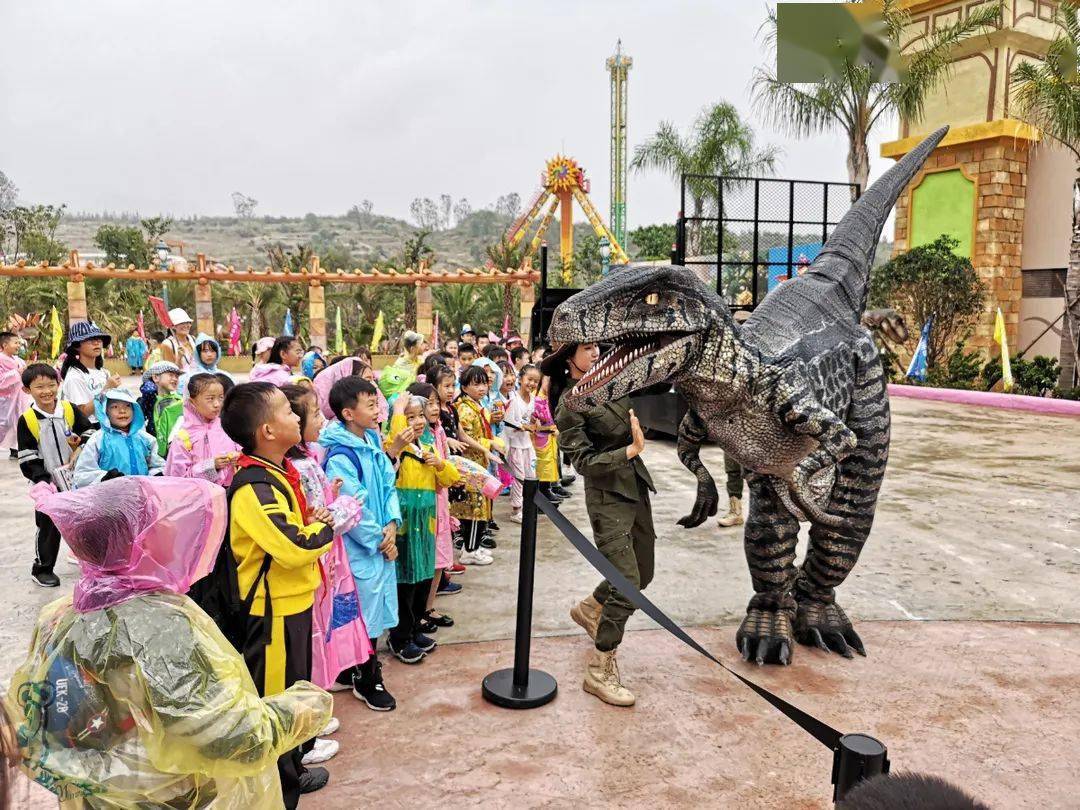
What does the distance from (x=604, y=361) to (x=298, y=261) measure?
88.8 ft

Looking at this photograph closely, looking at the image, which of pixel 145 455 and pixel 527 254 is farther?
pixel 527 254

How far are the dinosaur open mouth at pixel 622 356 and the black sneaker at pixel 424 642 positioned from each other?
1467mm

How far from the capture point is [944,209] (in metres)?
16.5

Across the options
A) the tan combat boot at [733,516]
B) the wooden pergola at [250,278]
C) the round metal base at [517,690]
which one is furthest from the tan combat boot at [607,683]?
the wooden pergola at [250,278]

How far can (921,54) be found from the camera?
14.0 m

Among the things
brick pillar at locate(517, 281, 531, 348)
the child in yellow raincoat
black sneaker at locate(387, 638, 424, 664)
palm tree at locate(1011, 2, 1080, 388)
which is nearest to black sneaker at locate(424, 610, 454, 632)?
black sneaker at locate(387, 638, 424, 664)

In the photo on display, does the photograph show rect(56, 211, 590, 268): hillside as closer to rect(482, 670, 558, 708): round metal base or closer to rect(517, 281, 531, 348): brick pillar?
rect(517, 281, 531, 348): brick pillar

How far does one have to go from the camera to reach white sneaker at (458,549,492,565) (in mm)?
4895

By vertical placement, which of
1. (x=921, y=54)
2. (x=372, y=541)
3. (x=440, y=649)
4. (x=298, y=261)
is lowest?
(x=440, y=649)

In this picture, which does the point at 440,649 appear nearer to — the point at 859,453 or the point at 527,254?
the point at 859,453

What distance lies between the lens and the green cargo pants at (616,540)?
10.1ft

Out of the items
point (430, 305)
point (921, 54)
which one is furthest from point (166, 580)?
point (430, 305)

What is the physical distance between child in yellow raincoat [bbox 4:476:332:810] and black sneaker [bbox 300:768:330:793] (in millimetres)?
1145

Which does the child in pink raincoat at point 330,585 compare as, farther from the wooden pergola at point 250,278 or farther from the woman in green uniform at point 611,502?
the wooden pergola at point 250,278
